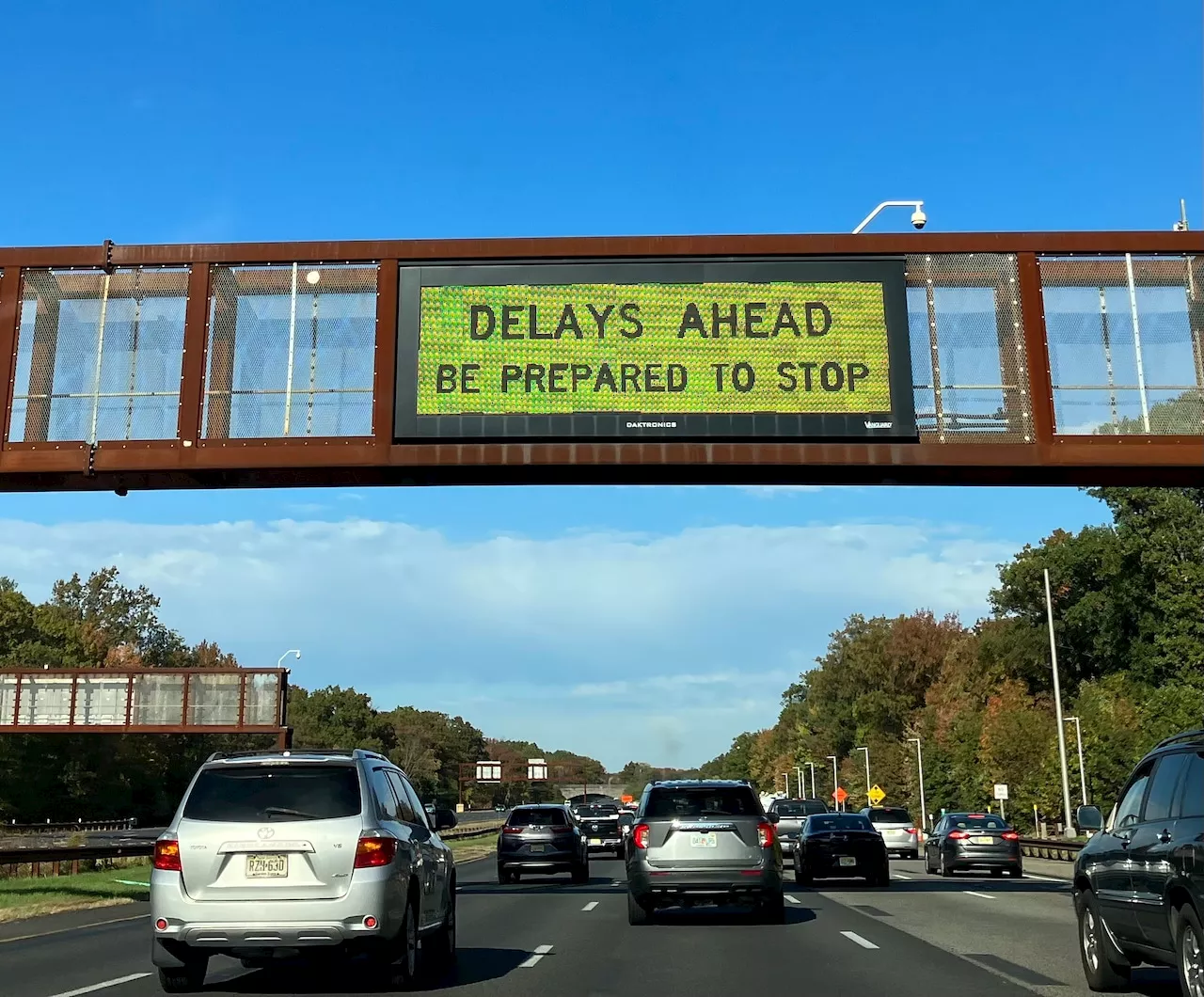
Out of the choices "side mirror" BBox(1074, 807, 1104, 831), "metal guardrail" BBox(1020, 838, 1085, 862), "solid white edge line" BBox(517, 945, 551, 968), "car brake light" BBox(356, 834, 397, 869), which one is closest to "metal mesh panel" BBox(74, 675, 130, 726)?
"metal guardrail" BBox(1020, 838, 1085, 862)

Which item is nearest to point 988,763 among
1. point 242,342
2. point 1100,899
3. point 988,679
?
point 988,679

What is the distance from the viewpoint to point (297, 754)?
1122 cm

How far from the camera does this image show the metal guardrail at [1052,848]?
39728 mm

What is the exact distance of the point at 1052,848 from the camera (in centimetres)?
4559

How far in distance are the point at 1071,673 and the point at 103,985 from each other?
9525 centimetres

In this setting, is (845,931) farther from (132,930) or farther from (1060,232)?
(1060,232)

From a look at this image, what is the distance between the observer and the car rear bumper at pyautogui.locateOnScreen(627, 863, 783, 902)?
56.2 ft

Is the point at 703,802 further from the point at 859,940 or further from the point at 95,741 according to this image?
the point at 95,741

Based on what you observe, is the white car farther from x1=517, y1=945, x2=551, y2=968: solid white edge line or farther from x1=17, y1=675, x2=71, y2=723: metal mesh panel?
x1=517, y1=945, x2=551, y2=968: solid white edge line

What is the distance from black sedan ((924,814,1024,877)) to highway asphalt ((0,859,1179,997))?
8.61 meters

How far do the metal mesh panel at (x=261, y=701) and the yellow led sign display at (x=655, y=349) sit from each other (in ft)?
93.8

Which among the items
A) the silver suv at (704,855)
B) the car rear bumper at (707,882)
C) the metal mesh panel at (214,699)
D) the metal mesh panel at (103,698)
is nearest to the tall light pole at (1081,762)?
the metal mesh panel at (214,699)

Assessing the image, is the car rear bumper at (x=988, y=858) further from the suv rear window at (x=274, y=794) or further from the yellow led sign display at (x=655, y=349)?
the suv rear window at (x=274, y=794)

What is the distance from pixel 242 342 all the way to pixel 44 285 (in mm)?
3690
